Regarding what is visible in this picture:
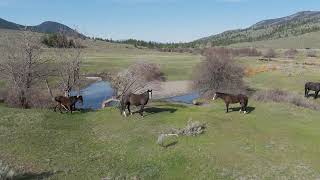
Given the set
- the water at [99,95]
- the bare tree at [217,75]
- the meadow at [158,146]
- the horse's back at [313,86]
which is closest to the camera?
the meadow at [158,146]

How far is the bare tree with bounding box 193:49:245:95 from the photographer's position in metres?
68.9

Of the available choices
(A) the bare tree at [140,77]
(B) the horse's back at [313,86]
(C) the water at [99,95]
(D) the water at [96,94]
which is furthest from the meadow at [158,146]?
(C) the water at [99,95]

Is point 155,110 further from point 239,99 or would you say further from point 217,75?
point 217,75

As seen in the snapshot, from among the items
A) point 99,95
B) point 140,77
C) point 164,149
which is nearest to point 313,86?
point 140,77

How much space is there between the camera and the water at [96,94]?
6628 cm

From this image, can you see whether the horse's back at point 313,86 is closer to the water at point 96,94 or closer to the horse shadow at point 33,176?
the water at point 96,94

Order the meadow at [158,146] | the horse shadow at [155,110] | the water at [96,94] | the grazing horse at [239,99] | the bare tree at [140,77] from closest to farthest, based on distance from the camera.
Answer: the meadow at [158,146], the grazing horse at [239,99], the horse shadow at [155,110], the bare tree at [140,77], the water at [96,94]

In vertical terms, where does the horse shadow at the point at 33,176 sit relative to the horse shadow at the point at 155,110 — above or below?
below

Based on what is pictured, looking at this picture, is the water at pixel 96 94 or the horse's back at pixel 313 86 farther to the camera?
the water at pixel 96 94

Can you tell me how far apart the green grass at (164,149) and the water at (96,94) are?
96.1 feet

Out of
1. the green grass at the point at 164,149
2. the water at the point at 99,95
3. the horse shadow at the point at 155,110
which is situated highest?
the horse shadow at the point at 155,110

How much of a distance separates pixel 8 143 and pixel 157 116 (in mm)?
10298

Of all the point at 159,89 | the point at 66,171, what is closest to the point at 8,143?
the point at 66,171

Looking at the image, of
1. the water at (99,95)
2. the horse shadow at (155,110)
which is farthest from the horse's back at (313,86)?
the horse shadow at (155,110)
